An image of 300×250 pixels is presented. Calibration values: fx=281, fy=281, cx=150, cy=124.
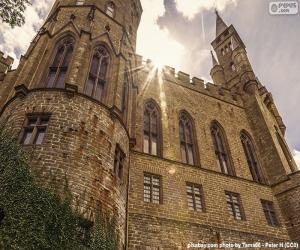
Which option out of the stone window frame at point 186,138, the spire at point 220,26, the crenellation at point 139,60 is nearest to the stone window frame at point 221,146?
the stone window frame at point 186,138

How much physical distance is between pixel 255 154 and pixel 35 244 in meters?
13.8

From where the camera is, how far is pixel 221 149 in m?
15.9

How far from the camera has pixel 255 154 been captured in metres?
16.7

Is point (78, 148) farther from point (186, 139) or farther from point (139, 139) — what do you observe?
point (186, 139)

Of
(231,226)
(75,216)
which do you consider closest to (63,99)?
(75,216)

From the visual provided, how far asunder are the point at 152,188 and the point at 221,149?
5940 mm

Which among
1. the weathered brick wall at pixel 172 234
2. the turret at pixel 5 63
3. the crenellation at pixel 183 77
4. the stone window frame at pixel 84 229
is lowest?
the stone window frame at pixel 84 229

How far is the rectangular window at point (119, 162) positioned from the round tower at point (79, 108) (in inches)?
1.5

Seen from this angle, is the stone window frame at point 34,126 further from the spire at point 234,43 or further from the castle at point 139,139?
the spire at point 234,43

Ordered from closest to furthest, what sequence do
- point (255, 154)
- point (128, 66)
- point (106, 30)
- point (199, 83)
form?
1. point (106, 30)
2. point (128, 66)
3. point (255, 154)
4. point (199, 83)

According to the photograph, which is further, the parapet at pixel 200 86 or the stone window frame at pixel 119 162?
the parapet at pixel 200 86

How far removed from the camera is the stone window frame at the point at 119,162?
9.88 meters

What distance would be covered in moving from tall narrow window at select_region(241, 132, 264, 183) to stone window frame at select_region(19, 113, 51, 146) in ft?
37.8

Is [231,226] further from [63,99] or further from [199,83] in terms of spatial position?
[199,83]
